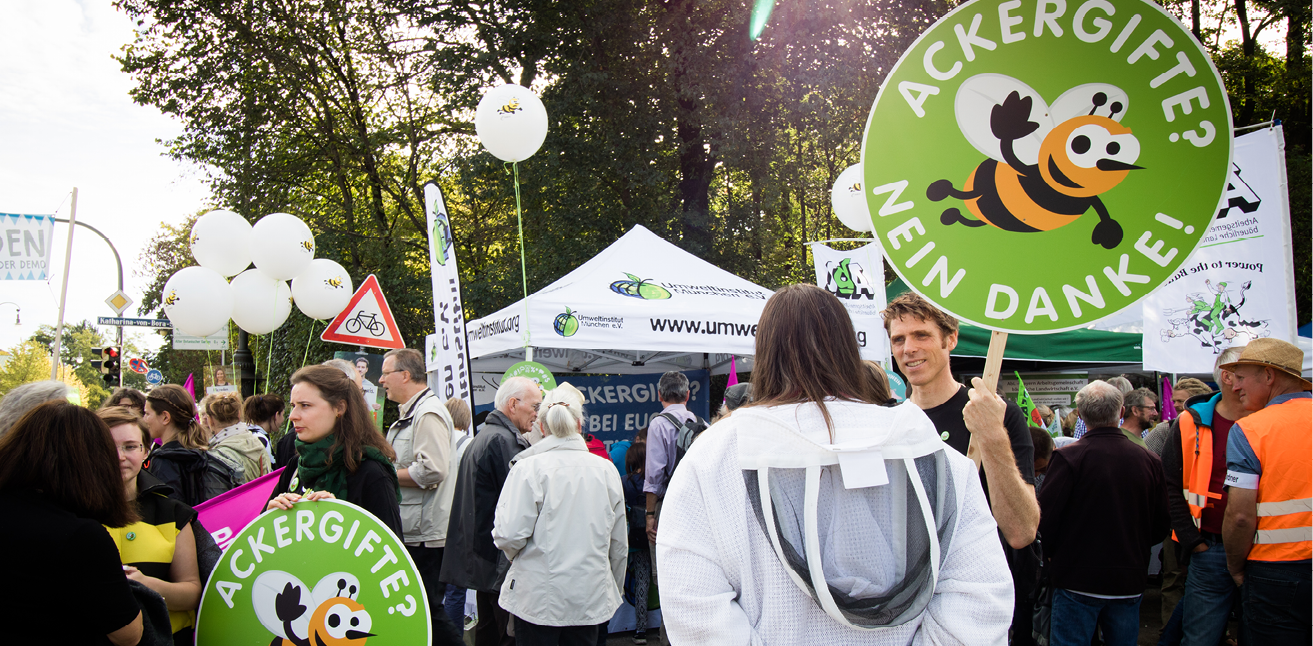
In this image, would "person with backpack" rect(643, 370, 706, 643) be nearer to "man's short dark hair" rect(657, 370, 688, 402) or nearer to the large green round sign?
"man's short dark hair" rect(657, 370, 688, 402)

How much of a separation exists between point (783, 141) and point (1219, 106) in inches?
533

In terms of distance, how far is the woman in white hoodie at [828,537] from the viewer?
1.47 m

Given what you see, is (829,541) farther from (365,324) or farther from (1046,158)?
(365,324)

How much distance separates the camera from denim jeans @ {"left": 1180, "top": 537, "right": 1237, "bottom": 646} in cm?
390

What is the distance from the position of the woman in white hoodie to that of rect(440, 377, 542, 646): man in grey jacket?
2950 millimetres

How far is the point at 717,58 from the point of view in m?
14.4

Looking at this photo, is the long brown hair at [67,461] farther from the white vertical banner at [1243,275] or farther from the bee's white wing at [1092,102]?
the white vertical banner at [1243,275]

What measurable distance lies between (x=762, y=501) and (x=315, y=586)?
1947 millimetres

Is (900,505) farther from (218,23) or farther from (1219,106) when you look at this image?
(218,23)

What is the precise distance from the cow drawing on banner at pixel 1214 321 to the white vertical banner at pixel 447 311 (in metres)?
5.30

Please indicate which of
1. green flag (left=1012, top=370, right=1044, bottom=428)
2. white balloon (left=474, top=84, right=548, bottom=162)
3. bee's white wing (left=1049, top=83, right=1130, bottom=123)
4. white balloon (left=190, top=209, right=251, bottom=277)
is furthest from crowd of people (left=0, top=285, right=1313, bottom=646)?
white balloon (left=190, top=209, right=251, bottom=277)

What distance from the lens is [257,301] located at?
885cm

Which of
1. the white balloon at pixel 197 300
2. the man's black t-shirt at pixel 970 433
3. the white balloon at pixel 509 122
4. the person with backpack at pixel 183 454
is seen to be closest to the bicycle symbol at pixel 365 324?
the white balloon at pixel 509 122

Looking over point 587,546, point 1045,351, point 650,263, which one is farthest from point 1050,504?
point 1045,351
